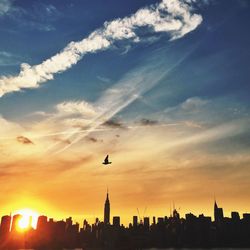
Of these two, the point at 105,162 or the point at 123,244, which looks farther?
the point at 123,244

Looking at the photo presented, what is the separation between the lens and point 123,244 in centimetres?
16838

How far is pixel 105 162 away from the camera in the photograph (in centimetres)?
6856

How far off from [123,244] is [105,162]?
111 metres
